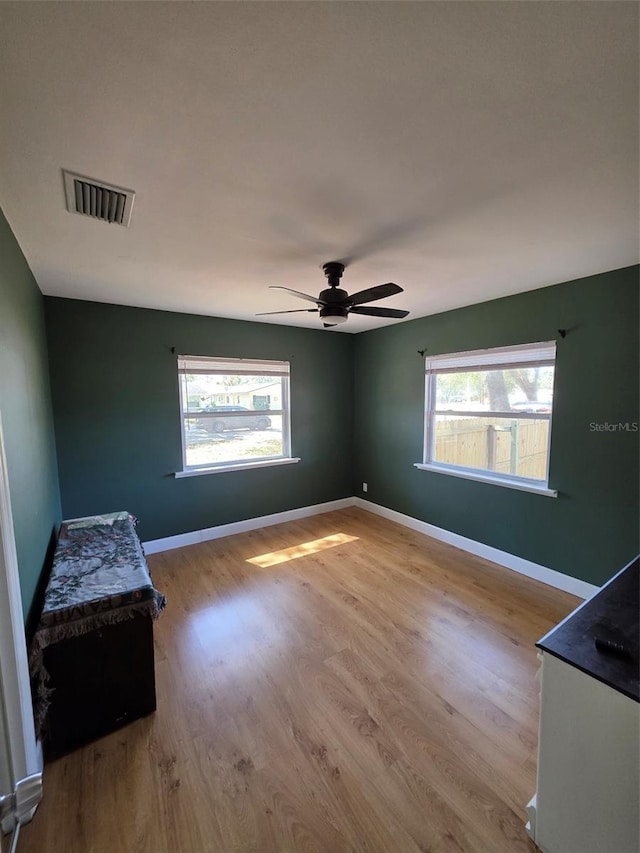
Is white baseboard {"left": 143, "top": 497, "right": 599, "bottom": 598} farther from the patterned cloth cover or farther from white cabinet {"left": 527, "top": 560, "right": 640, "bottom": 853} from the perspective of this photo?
white cabinet {"left": 527, "top": 560, "right": 640, "bottom": 853}

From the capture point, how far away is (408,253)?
214cm

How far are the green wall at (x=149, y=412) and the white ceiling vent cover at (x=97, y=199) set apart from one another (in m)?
1.89

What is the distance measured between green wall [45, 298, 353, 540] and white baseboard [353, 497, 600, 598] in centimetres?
137

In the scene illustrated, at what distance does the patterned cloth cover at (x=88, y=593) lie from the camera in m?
1.54

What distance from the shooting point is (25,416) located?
1.95 metres

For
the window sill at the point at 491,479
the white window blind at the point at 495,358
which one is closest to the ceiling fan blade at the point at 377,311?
the white window blind at the point at 495,358

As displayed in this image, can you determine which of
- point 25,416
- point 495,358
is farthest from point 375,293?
point 25,416

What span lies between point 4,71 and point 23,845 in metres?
2.48

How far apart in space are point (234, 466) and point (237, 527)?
71cm

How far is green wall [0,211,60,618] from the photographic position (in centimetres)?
160

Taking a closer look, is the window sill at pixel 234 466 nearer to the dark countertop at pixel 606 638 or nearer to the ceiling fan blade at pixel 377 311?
the ceiling fan blade at pixel 377 311

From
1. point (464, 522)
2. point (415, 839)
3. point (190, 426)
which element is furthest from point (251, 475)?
point (415, 839)

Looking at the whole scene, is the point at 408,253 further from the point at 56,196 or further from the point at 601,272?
the point at 56,196

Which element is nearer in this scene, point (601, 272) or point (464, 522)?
point (601, 272)
